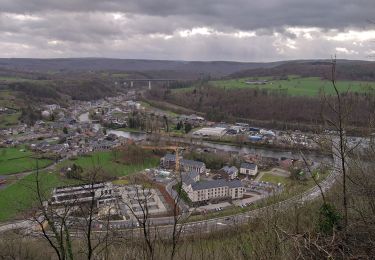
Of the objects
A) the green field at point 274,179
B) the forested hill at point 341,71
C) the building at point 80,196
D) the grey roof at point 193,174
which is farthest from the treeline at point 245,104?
the building at point 80,196

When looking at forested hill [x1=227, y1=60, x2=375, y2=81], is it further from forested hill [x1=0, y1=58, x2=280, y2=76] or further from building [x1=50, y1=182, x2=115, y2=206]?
forested hill [x1=0, y1=58, x2=280, y2=76]

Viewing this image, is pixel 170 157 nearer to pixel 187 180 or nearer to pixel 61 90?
pixel 187 180

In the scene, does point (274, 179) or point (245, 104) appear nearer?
point (274, 179)

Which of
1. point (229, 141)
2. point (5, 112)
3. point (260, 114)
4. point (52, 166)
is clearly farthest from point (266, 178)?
point (5, 112)

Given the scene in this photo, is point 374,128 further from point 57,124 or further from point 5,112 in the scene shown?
point 5,112

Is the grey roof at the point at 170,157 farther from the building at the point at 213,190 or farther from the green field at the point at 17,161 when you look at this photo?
the green field at the point at 17,161

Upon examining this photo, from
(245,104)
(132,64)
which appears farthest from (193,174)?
(132,64)
